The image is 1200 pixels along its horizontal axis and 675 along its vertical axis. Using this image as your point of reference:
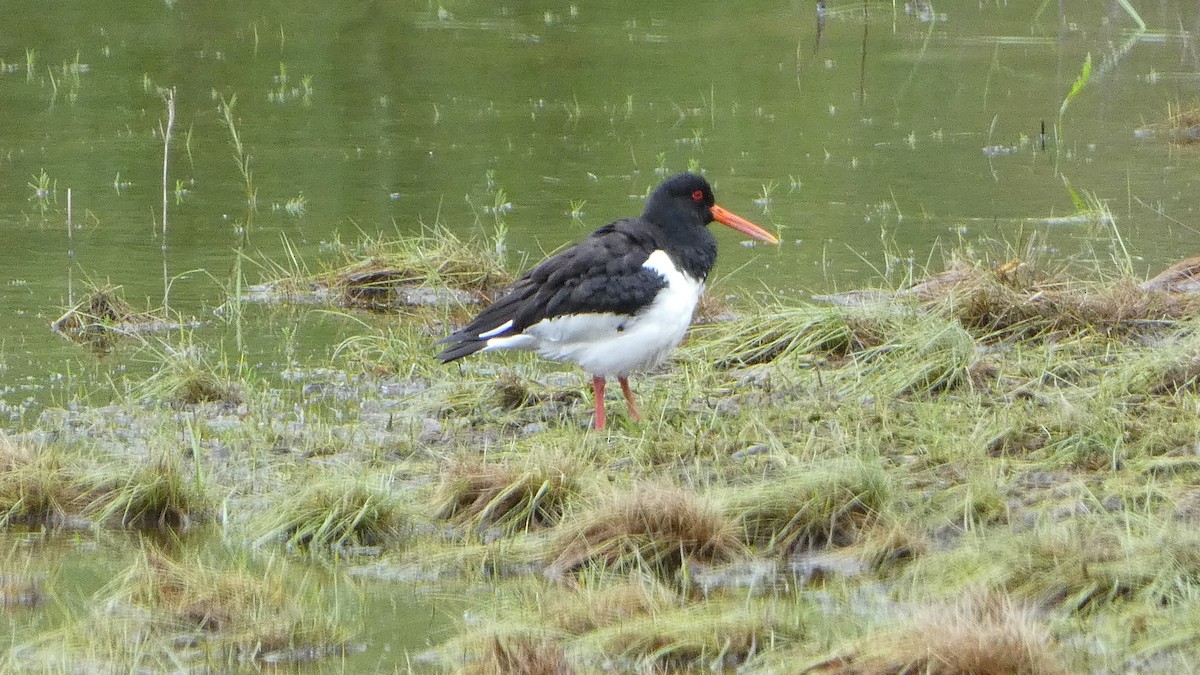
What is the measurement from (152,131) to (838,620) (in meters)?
10.9

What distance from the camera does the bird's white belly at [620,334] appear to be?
21.4 feet

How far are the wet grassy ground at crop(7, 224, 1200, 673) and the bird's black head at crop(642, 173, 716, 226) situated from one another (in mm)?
687

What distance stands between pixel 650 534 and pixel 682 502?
133mm

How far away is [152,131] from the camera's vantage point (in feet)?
46.3

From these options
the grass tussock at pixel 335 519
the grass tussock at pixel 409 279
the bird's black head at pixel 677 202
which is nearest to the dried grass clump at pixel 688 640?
the grass tussock at pixel 335 519

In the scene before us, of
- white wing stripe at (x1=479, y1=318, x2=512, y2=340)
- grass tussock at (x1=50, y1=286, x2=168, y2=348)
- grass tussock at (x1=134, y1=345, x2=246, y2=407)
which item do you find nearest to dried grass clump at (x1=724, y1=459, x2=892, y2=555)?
white wing stripe at (x1=479, y1=318, x2=512, y2=340)

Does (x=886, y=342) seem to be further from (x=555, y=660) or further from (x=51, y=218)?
(x=51, y=218)

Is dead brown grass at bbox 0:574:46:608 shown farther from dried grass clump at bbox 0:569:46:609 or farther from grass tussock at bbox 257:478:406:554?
grass tussock at bbox 257:478:406:554

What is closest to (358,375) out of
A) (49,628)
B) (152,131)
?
(49,628)

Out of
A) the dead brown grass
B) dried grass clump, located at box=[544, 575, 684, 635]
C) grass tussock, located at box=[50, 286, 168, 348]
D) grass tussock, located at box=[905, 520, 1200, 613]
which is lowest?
grass tussock, located at box=[50, 286, 168, 348]

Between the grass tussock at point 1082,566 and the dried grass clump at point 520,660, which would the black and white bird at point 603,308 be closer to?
the grass tussock at point 1082,566

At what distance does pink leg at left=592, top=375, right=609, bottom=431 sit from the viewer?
259 inches

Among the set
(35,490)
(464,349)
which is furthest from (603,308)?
(35,490)

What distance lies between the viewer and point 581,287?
258 inches
